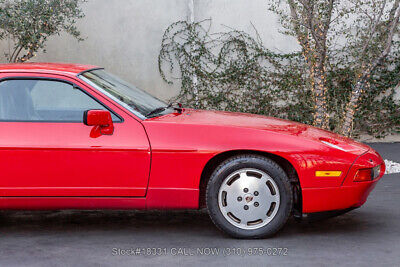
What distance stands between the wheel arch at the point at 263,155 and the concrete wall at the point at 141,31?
7466 millimetres

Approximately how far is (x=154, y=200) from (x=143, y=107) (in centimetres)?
85

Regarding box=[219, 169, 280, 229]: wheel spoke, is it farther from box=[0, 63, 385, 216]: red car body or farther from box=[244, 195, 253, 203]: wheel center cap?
box=[0, 63, 385, 216]: red car body

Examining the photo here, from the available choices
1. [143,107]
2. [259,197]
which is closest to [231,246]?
[259,197]

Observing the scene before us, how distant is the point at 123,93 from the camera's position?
6109mm

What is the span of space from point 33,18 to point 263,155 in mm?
7041

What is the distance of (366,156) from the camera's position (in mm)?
5711

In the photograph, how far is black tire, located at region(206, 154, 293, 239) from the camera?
Answer: 5.51 meters

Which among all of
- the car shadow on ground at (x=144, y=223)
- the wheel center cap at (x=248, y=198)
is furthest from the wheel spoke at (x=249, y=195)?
the car shadow on ground at (x=144, y=223)

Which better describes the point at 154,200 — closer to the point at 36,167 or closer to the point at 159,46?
the point at 36,167

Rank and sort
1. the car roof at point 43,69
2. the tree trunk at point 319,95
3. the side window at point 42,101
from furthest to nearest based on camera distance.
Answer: the tree trunk at point 319,95, the car roof at point 43,69, the side window at point 42,101

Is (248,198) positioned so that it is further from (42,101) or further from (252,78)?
(252,78)

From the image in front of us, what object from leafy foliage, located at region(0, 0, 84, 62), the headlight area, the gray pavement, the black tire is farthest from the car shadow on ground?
leafy foliage, located at region(0, 0, 84, 62)

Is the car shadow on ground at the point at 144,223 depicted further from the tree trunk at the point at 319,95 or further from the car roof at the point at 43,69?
the tree trunk at the point at 319,95

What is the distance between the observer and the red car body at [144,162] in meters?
5.54
